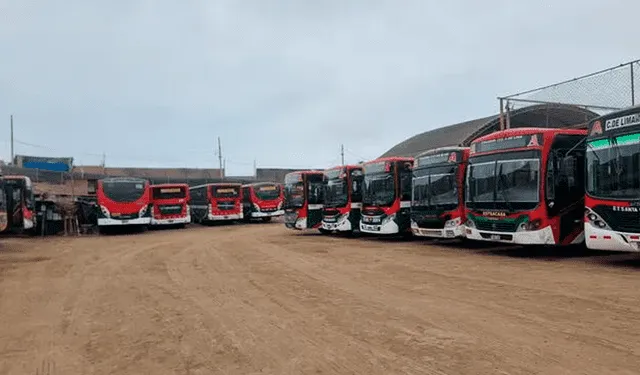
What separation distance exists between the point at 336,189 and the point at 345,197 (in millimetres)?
557

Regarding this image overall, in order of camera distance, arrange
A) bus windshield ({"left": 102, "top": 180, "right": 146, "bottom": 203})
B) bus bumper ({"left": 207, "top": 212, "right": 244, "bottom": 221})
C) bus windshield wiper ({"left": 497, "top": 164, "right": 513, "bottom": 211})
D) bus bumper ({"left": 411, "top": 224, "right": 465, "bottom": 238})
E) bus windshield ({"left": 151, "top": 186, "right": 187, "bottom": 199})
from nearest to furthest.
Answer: bus windshield wiper ({"left": 497, "top": 164, "right": 513, "bottom": 211}) → bus bumper ({"left": 411, "top": 224, "right": 465, "bottom": 238}) → bus windshield ({"left": 102, "top": 180, "right": 146, "bottom": 203}) → bus windshield ({"left": 151, "top": 186, "right": 187, "bottom": 199}) → bus bumper ({"left": 207, "top": 212, "right": 244, "bottom": 221})

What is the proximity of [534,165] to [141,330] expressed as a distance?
9.50 metres

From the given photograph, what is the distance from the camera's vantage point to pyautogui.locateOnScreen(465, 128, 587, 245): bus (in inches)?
472

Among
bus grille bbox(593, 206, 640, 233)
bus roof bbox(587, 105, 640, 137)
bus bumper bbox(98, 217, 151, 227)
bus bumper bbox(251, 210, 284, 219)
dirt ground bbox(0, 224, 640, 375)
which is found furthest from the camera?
bus bumper bbox(251, 210, 284, 219)

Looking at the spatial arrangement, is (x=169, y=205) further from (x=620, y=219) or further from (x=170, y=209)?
(x=620, y=219)

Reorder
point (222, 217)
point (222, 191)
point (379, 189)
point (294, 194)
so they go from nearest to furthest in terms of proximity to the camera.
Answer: point (379, 189) → point (294, 194) → point (222, 217) → point (222, 191)

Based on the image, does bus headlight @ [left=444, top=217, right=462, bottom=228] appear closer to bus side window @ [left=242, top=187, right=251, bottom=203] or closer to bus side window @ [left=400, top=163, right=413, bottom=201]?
bus side window @ [left=400, top=163, right=413, bottom=201]

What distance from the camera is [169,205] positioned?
30.2 metres

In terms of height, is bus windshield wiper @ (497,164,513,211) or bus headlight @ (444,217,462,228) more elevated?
bus windshield wiper @ (497,164,513,211)

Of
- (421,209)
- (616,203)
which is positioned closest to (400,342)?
(616,203)

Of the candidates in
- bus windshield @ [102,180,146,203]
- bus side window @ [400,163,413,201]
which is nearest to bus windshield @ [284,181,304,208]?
bus side window @ [400,163,413,201]

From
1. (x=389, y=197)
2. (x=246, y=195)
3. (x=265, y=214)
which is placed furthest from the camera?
(x=246, y=195)

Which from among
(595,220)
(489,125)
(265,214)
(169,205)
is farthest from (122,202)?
(595,220)

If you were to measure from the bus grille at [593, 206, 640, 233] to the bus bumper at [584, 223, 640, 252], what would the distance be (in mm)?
98
